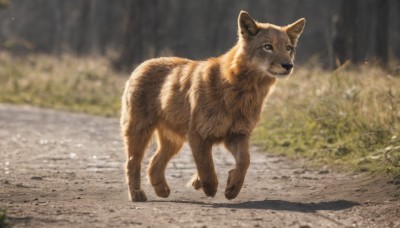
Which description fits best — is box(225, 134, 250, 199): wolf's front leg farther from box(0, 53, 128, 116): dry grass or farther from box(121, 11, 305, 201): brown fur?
box(0, 53, 128, 116): dry grass

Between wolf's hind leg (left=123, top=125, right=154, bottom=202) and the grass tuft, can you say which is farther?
the grass tuft

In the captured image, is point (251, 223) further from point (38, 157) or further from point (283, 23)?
point (283, 23)

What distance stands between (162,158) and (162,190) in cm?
51

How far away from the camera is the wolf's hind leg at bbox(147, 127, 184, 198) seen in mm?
7642

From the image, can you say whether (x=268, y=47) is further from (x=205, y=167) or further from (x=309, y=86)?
(x=309, y=86)

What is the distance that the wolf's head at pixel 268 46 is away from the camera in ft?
23.4

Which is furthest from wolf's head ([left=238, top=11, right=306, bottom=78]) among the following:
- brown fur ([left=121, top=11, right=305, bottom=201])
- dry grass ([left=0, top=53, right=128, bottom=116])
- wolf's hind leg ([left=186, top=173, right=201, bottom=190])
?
dry grass ([left=0, top=53, right=128, bottom=116])

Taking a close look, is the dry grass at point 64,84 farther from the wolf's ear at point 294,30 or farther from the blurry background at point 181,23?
the blurry background at point 181,23

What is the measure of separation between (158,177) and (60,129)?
19.1 ft

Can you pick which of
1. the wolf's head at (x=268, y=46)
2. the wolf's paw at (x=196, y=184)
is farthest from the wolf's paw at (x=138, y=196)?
the wolf's head at (x=268, y=46)

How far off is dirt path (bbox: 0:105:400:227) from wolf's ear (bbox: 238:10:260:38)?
163 centimetres

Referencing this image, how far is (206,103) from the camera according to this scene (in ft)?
23.4

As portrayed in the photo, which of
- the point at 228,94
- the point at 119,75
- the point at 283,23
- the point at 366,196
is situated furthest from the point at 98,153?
the point at 283,23

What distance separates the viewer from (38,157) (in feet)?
32.9
